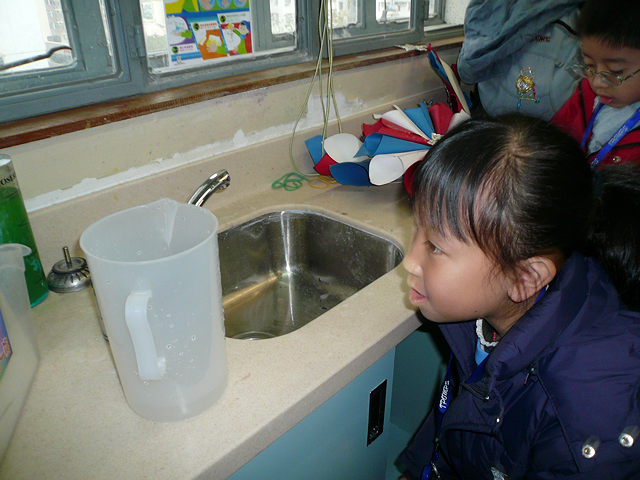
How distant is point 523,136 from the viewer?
2.28 ft

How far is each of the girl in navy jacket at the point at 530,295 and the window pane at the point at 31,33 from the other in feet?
2.57

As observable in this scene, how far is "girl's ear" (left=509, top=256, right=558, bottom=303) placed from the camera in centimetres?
73

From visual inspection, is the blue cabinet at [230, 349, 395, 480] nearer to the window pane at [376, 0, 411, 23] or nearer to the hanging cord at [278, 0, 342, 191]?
the hanging cord at [278, 0, 342, 191]

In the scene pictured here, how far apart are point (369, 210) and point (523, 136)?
0.56 meters

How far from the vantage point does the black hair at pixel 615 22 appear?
1.17 m

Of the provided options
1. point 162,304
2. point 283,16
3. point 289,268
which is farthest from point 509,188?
point 283,16

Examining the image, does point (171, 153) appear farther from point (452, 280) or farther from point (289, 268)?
point (452, 280)

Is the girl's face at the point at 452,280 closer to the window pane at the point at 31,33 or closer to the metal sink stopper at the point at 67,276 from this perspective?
the metal sink stopper at the point at 67,276

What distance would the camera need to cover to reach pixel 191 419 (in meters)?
0.62

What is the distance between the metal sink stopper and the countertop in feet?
0.05

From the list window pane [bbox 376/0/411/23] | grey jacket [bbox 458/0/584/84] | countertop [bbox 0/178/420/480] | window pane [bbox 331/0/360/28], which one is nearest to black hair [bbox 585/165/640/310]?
countertop [bbox 0/178/420/480]

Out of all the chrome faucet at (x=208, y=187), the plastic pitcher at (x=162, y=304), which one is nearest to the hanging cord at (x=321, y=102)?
the chrome faucet at (x=208, y=187)

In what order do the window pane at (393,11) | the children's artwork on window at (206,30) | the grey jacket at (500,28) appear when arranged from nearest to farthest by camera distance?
→ the children's artwork on window at (206,30) → the grey jacket at (500,28) → the window pane at (393,11)

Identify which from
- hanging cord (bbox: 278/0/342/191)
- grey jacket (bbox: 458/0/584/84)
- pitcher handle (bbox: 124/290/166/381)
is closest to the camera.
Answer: pitcher handle (bbox: 124/290/166/381)
